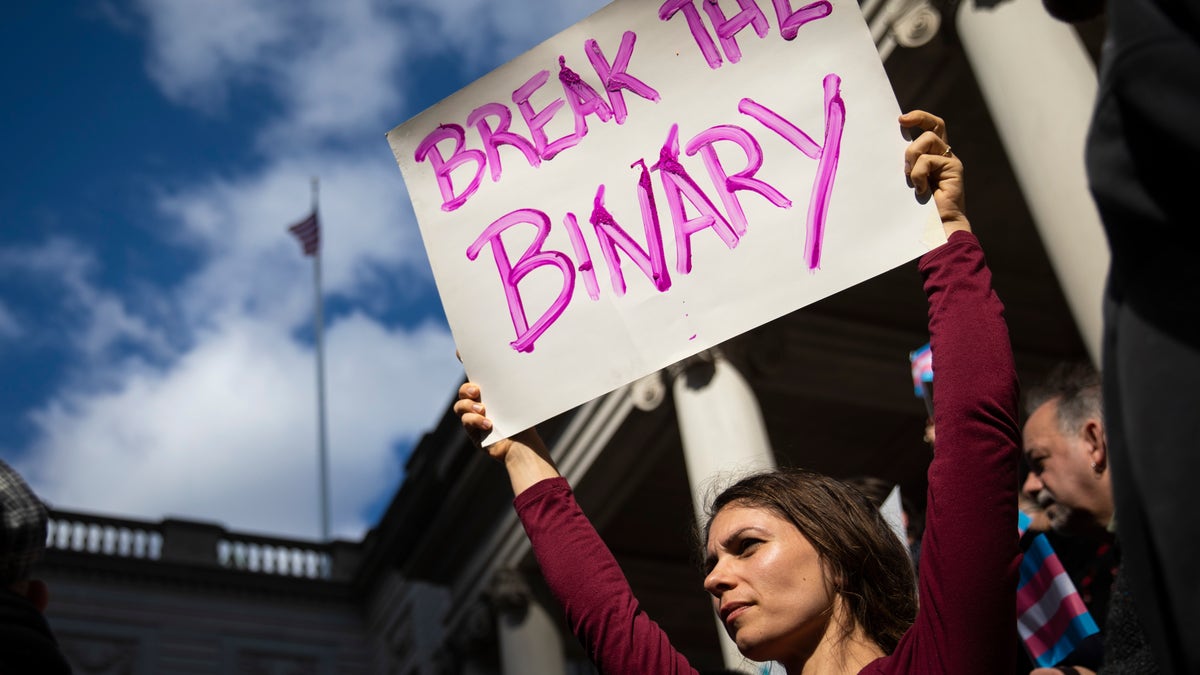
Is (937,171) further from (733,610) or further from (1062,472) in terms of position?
(1062,472)

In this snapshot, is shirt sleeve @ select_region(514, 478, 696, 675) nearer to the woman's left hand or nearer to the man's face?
the woman's left hand

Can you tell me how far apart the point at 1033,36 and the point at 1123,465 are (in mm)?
5612

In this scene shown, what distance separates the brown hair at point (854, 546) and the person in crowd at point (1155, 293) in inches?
41.8

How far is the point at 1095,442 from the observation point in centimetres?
354

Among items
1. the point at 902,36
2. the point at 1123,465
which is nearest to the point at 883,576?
the point at 1123,465

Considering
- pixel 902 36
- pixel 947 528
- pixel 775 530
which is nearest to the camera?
pixel 947 528

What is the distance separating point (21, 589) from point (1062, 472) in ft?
8.82

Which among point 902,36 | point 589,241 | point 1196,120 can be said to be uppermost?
point 902,36

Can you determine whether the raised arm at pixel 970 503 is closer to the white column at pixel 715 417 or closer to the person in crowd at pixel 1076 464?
the person in crowd at pixel 1076 464

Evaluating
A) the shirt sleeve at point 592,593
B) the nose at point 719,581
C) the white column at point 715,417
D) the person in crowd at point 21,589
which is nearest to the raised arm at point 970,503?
the nose at point 719,581

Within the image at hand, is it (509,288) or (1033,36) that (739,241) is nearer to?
(509,288)

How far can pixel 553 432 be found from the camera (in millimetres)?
12852

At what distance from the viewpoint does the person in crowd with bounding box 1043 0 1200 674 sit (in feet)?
3.52

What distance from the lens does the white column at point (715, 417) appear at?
30.2 ft
